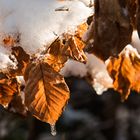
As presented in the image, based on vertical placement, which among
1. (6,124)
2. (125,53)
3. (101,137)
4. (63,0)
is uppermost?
(63,0)

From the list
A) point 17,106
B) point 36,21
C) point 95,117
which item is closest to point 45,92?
point 36,21

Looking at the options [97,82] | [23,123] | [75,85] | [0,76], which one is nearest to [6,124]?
[23,123]

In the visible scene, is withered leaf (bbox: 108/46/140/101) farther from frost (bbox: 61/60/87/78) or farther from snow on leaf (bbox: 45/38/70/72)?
snow on leaf (bbox: 45/38/70/72)

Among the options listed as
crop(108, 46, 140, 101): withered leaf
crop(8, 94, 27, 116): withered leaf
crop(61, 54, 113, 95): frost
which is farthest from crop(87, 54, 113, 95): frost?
crop(8, 94, 27, 116): withered leaf

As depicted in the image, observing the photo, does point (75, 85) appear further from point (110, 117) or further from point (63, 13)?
point (63, 13)

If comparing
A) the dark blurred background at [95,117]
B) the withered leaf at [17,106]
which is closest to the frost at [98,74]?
the withered leaf at [17,106]

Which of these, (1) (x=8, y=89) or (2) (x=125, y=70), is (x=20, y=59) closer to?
(1) (x=8, y=89)
